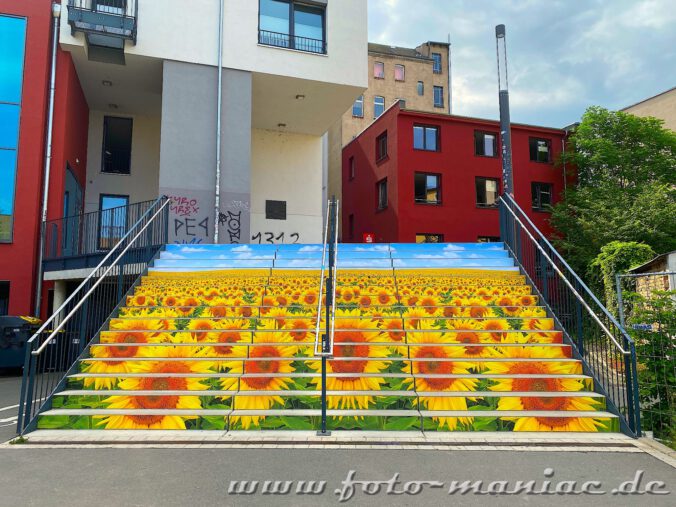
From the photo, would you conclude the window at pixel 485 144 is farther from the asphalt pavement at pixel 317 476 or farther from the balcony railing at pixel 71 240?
the asphalt pavement at pixel 317 476

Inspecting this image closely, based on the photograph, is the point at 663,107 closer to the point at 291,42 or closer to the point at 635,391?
the point at 291,42

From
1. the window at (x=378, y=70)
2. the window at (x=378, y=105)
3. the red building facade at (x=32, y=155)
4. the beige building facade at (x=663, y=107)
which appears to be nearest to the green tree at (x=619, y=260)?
the red building facade at (x=32, y=155)

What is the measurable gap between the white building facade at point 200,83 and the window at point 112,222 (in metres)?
0.08

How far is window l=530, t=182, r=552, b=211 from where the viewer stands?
27.7 m

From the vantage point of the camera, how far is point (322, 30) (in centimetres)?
1619

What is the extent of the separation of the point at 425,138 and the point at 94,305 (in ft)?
67.7

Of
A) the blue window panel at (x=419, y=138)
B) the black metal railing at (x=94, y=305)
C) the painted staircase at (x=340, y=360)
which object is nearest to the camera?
the painted staircase at (x=340, y=360)

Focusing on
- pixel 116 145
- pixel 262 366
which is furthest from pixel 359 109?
pixel 262 366

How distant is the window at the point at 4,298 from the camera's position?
519 inches

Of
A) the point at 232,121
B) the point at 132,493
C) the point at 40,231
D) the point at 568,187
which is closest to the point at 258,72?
the point at 232,121

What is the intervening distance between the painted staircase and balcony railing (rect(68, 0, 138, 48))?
7613 mm

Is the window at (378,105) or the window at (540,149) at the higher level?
the window at (378,105)

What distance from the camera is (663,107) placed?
98.8ft

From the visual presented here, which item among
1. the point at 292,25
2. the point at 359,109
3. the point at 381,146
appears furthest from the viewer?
the point at 359,109
